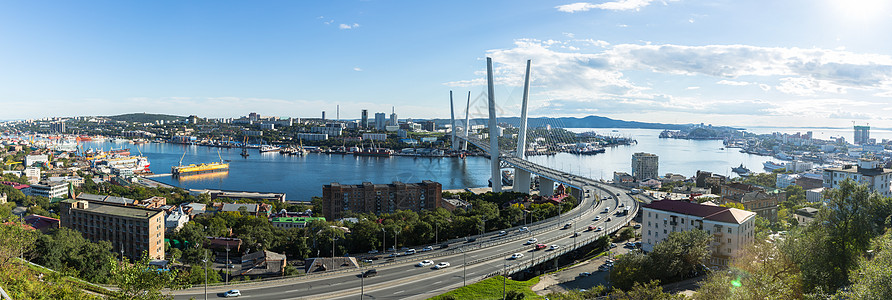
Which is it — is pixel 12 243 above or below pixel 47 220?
above

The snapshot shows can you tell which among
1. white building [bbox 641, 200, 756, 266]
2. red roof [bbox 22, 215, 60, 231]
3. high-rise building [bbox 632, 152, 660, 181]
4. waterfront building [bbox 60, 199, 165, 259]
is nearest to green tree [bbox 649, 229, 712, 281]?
white building [bbox 641, 200, 756, 266]

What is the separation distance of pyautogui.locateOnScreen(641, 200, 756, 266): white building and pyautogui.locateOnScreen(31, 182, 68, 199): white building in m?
14.1

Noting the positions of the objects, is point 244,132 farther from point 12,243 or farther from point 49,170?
point 12,243

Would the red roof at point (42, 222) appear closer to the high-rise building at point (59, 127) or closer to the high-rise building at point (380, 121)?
the high-rise building at point (380, 121)

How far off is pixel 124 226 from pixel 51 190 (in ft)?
27.5

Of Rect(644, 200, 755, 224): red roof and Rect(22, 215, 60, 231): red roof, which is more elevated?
Rect(644, 200, 755, 224): red roof

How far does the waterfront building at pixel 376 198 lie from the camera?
10883 millimetres

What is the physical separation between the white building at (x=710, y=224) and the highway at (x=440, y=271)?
837 mm

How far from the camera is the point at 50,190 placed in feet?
42.8

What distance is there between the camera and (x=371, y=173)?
851 inches

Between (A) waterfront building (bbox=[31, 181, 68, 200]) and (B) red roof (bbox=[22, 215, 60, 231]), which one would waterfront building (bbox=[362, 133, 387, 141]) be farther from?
(B) red roof (bbox=[22, 215, 60, 231])

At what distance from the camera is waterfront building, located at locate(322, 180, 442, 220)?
10.9 meters

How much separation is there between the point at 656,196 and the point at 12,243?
10113 millimetres

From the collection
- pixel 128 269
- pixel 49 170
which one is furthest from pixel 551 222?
pixel 49 170
